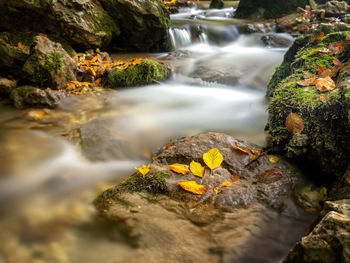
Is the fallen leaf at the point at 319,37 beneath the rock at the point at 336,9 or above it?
beneath

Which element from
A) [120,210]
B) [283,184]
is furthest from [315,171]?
[120,210]

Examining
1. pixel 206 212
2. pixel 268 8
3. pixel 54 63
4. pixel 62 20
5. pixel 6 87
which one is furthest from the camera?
pixel 268 8

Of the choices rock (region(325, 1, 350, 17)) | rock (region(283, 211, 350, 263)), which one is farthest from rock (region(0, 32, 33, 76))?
rock (region(325, 1, 350, 17))

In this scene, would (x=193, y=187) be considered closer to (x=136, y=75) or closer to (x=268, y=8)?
(x=136, y=75)

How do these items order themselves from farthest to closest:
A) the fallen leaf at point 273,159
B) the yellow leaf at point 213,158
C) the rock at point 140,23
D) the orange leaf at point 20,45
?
the rock at point 140,23, the orange leaf at point 20,45, the fallen leaf at point 273,159, the yellow leaf at point 213,158

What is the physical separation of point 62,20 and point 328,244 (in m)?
6.19

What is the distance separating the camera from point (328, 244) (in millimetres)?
1029

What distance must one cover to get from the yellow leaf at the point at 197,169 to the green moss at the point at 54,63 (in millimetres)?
3481

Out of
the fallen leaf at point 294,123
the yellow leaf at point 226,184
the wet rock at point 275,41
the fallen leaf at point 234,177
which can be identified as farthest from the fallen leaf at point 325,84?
the wet rock at point 275,41

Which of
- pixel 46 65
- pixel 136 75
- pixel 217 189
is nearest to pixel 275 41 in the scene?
pixel 136 75

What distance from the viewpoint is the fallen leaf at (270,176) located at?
2.12 m

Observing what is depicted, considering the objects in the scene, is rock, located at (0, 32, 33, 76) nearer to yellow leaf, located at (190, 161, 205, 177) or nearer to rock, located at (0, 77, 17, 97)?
rock, located at (0, 77, 17, 97)

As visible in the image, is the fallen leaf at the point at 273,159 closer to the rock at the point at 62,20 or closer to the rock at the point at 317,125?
the rock at the point at 317,125

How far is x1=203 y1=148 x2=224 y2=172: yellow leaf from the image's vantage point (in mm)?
2168
